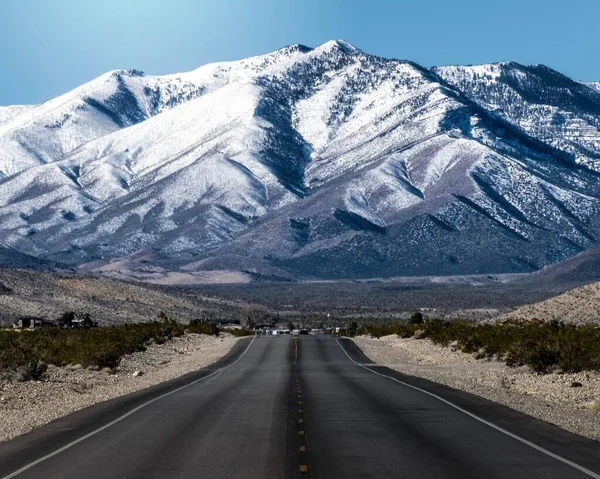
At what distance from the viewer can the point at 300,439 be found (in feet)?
73.4

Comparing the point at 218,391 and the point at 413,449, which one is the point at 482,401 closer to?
the point at 218,391

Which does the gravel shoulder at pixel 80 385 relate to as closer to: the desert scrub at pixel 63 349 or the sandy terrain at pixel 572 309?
the desert scrub at pixel 63 349

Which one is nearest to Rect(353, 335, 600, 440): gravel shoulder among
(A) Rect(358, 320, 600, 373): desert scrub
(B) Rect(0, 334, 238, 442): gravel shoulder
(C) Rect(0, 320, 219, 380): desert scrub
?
(A) Rect(358, 320, 600, 373): desert scrub

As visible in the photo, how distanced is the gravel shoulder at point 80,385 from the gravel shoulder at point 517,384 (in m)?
9.54

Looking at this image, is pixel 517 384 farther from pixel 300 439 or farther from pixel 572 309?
pixel 572 309

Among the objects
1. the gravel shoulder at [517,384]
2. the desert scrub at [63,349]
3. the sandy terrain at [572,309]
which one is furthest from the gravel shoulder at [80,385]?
the sandy terrain at [572,309]

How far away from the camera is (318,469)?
60.3 feet

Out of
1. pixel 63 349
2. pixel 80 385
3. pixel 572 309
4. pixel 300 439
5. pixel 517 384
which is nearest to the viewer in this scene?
pixel 300 439

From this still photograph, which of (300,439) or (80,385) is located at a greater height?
(80,385)

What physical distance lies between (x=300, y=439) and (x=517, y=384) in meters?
18.7

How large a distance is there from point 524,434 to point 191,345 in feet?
176

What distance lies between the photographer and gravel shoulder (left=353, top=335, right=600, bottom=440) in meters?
28.1

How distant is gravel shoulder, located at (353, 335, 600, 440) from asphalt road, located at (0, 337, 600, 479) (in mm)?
958

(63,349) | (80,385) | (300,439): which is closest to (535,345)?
(80,385)
